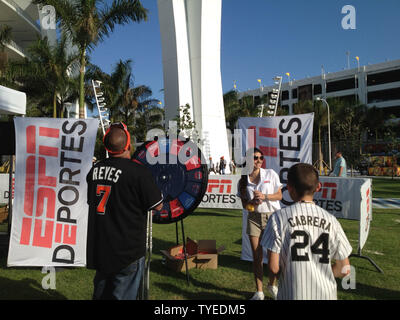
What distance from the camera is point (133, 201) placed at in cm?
237

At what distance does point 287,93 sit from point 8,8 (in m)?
55.4

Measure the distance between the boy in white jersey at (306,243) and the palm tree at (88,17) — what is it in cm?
1396

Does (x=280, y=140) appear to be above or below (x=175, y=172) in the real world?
above

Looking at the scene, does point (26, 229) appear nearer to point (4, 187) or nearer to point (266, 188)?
point (266, 188)

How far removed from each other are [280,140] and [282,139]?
0.04 m

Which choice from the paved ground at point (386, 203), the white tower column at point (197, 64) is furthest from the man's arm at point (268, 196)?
the white tower column at point (197, 64)

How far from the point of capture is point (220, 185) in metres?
11.0

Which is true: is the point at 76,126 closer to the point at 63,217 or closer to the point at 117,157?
the point at 63,217

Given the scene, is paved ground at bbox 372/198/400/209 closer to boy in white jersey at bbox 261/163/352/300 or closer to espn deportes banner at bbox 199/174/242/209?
espn deportes banner at bbox 199/174/242/209

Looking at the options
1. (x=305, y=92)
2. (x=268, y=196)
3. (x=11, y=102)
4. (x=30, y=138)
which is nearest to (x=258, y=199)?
(x=268, y=196)

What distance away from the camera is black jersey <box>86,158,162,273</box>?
232cm

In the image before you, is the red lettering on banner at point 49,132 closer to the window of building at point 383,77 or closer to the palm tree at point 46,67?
the palm tree at point 46,67

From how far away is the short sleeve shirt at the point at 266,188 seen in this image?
3.92m

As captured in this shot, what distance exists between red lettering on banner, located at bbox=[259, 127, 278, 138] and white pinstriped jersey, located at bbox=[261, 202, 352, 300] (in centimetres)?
342
